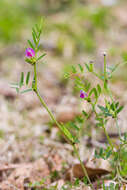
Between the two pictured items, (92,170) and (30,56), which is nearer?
(30,56)

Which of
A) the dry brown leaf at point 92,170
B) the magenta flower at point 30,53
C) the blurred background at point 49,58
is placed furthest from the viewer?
the blurred background at point 49,58

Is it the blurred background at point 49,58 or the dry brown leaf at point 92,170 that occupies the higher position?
the blurred background at point 49,58

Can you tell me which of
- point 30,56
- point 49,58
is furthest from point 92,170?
point 49,58

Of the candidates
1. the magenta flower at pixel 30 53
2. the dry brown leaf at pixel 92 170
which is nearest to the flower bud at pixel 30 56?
the magenta flower at pixel 30 53

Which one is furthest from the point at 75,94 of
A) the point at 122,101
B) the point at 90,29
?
the point at 90,29

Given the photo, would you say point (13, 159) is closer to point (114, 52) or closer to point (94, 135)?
point (94, 135)

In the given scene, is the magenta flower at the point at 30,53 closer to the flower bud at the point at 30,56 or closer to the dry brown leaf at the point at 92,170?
the flower bud at the point at 30,56

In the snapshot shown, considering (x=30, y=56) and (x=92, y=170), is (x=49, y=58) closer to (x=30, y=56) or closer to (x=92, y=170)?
(x=92, y=170)

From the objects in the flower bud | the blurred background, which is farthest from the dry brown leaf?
the flower bud
